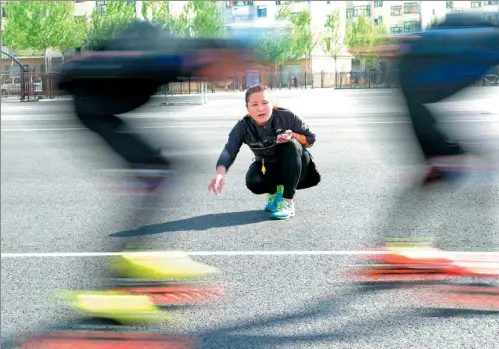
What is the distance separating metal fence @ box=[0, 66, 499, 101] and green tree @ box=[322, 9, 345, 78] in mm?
66

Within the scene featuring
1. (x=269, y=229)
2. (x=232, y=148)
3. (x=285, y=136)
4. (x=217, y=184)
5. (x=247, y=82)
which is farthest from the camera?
(x=269, y=229)

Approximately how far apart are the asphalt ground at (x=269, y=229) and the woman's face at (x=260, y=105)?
0.32 ft

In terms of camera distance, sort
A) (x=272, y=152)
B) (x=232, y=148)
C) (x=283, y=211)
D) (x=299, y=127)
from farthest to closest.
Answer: (x=283, y=211)
(x=272, y=152)
(x=299, y=127)
(x=232, y=148)

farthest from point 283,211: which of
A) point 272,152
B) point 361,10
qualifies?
point 361,10

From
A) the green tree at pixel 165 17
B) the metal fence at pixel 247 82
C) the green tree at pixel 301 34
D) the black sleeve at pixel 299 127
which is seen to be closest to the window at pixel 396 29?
the metal fence at pixel 247 82

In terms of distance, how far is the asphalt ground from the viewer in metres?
2.77

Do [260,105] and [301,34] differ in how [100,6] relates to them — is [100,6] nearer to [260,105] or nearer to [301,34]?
[301,34]

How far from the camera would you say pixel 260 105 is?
126 inches

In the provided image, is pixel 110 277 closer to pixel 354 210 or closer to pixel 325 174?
pixel 354 210

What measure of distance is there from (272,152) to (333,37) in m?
2.36

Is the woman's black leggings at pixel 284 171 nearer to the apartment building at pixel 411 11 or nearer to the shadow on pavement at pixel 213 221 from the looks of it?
the shadow on pavement at pixel 213 221

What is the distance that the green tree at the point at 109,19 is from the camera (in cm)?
226

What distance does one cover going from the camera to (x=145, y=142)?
109 inches

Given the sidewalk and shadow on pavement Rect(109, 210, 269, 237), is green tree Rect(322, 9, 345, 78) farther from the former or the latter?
shadow on pavement Rect(109, 210, 269, 237)
